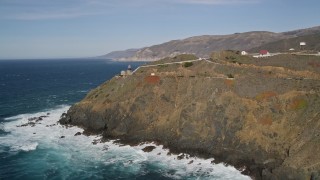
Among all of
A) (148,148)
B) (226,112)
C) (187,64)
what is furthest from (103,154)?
(187,64)

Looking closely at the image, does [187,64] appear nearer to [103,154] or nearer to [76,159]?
[103,154]

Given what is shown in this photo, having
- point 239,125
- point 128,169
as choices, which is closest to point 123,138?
point 128,169

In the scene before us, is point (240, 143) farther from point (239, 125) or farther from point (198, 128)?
point (198, 128)

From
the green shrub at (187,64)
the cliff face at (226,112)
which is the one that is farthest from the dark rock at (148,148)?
the green shrub at (187,64)

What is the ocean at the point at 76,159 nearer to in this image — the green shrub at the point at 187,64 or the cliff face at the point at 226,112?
the cliff face at the point at 226,112

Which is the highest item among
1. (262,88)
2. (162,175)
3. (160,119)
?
(262,88)

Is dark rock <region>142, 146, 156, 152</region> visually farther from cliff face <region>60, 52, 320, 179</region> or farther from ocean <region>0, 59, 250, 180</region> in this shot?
cliff face <region>60, 52, 320, 179</region>
